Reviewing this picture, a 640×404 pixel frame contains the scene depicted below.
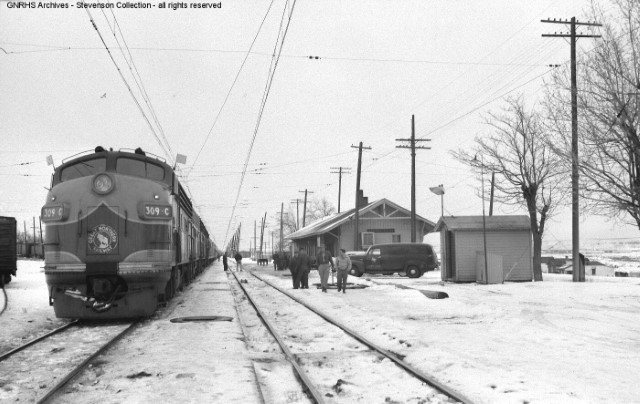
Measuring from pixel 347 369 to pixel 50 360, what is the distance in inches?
164

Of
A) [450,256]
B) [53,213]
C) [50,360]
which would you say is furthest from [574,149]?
[50,360]

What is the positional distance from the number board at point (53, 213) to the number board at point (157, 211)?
1.55 m

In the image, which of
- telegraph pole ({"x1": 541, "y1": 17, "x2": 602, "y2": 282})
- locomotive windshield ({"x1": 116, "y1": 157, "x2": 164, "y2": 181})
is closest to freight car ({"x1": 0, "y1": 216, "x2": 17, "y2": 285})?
locomotive windshield ({"x1": 116, "y1": 157, "x2": 164, "y2": 181})

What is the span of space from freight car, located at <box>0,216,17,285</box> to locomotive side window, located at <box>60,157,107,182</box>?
14297 millimetres

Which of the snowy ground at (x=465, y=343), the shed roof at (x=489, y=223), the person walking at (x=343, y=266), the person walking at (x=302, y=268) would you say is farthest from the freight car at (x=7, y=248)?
the shed roof at (x=489, y=223)

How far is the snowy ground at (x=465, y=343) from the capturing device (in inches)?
251

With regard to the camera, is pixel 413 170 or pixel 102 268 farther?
pixel 413 170

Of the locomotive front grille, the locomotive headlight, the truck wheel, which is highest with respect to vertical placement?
the locomotive headlight

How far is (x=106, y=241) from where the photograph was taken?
11.9m

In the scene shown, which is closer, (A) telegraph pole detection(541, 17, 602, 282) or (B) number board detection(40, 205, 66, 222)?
(B) number board detection(40, 205, 66, 222)

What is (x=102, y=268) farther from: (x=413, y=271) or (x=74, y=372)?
(x=413, y=271)

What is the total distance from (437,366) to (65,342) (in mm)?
6233

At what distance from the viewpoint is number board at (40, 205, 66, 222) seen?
39.1 feet

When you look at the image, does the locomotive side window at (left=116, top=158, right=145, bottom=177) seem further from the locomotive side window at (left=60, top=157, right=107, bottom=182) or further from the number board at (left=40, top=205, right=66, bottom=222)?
the number board at (left=40, top=205, right=66, bottom=222)
